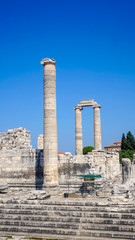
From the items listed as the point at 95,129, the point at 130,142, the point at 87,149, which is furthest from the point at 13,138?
the point at 130,142

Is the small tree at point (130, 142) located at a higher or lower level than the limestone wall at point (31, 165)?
higher

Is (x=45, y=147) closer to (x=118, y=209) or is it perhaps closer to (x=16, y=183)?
(x=16, y=183)

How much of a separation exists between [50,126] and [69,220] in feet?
29.7

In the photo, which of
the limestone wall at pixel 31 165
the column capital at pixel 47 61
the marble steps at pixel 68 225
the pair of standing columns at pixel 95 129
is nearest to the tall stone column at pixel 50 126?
the column capital at pixel 47 61

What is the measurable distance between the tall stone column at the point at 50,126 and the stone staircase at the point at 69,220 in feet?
19.2

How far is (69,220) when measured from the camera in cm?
1211

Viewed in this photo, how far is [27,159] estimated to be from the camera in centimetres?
2328

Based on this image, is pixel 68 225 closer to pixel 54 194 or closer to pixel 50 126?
pixel 54 194

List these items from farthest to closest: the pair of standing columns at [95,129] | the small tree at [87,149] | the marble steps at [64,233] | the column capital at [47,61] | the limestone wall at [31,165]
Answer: the small tree at [87,149]
the pair of standing columns at [95,129]
the limestone wall at [31,165]
the column capital at [47,61]
the marble steps at [64,233]

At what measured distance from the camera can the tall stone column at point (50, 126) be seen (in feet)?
64.8

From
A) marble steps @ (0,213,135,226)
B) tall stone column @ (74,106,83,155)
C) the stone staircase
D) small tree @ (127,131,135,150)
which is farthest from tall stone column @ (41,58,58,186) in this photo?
small tree @ (127,131,135,150)

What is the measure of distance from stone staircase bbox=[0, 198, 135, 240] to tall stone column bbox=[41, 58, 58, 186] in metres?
5.85

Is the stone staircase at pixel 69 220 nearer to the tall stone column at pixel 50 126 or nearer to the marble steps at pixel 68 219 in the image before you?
the marble steps at pixel 68 219

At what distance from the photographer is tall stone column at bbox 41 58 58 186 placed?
1977 centimetres
